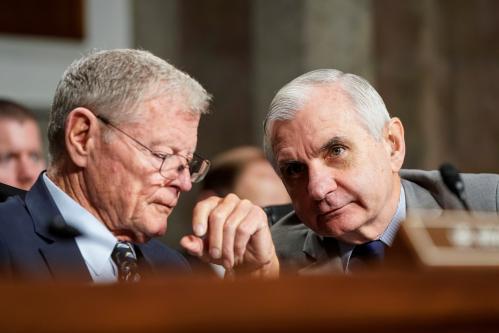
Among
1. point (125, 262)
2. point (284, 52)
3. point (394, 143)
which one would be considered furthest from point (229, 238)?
point (284, 52)

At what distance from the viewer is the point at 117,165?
8.22ft

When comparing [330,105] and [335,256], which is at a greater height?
[330,105]

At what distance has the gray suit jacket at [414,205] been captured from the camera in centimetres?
280

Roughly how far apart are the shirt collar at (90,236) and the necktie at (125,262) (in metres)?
0.02

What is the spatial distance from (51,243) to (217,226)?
44 centimetres

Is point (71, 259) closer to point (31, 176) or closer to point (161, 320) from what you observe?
point (161, 320)

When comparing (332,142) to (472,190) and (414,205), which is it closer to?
(414,205)

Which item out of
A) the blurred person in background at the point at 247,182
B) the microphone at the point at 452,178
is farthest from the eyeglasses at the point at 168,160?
the blurred person in background at the point at 247,182

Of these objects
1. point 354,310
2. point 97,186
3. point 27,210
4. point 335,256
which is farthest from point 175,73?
point 354,310

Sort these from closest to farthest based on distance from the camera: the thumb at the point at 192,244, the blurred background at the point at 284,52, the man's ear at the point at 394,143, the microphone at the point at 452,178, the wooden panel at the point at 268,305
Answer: the wooden panel at the point at 268,305 < the thumb at the point at 192,244 < the microphone at the point at 452,178 < the man's ear at the point at 394,143 < the blurred background at the point at 284,52

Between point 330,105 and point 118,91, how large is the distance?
23.7 inches

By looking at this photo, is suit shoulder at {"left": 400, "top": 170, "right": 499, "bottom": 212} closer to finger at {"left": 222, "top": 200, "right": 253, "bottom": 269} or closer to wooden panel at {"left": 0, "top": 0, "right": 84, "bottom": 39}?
finger at {"left": 222, "top": 200, "right": 253, "bottom": 269}

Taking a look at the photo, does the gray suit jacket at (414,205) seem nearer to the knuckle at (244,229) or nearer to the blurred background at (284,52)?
the knuckle at (244,229)

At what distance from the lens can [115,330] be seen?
99 cm
